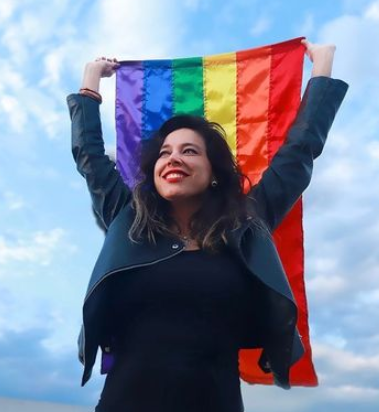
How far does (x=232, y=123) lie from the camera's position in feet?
11.0

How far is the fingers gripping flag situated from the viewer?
3209 mm

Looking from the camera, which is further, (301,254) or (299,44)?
(299,44)

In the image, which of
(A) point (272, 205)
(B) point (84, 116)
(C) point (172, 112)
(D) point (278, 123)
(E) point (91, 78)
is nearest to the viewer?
(A) point (272, 205)

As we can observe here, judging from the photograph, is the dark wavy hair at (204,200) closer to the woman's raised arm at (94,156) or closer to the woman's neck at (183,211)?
the woman's neck at (183,211)

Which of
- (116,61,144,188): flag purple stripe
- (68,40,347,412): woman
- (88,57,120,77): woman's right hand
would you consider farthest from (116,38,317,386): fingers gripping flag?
(68,40,347,412): woman

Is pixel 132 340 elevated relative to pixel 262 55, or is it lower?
lower

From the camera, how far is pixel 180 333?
1798 millimetres

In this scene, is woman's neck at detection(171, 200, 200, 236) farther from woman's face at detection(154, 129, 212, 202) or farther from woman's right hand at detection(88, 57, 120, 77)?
woman's right hand at detection(88, 57, 120, 77)

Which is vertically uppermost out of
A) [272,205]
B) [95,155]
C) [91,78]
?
[91,78]

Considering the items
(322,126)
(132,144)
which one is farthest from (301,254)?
(132,144)

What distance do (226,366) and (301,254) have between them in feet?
4.20

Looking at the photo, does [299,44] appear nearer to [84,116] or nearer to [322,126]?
[322,126]

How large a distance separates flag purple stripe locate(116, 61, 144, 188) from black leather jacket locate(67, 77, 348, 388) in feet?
2.26

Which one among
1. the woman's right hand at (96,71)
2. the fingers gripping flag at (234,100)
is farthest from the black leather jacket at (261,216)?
the fingers gripping flag at (234,100)
